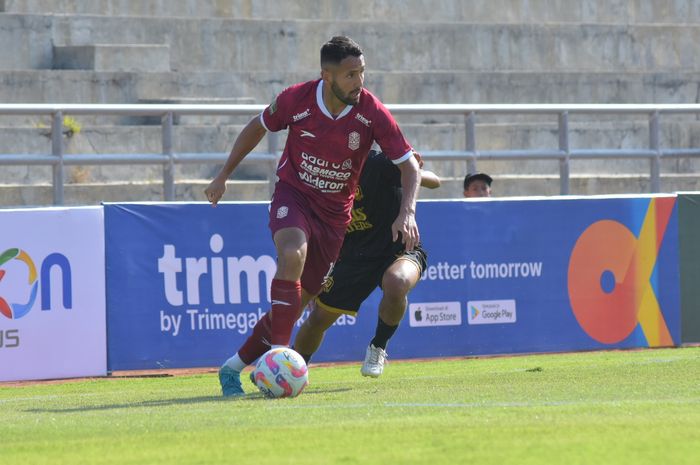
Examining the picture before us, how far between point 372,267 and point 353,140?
58.4 inches

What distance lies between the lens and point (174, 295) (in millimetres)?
12633

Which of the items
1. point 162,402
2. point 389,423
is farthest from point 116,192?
point 389,423

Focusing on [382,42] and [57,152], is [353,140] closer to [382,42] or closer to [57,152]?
[57,152]

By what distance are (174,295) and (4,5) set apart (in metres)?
8.14

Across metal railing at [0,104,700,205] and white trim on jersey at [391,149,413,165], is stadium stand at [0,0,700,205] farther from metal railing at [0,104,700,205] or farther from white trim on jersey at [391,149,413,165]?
white trim on jersey at [391,149,413,165]

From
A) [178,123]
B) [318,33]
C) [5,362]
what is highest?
[318,33]

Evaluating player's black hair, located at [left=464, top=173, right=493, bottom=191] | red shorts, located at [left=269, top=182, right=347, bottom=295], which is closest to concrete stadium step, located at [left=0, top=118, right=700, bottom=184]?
player's black hair, located at [left=464, top=173, right=493, bottom=191]

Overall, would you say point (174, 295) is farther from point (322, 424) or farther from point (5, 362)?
point (322, 424)

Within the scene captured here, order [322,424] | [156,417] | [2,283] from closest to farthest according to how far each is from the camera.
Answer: [322,424] → [156,417] → [2,283]

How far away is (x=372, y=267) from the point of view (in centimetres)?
1034

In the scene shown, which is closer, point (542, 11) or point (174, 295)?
point (174, 295)

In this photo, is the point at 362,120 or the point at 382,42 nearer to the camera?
the point at 362,120

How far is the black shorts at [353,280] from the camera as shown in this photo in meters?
10.2

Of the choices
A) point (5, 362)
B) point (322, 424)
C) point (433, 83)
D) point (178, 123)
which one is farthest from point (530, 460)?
point (433, 83)
